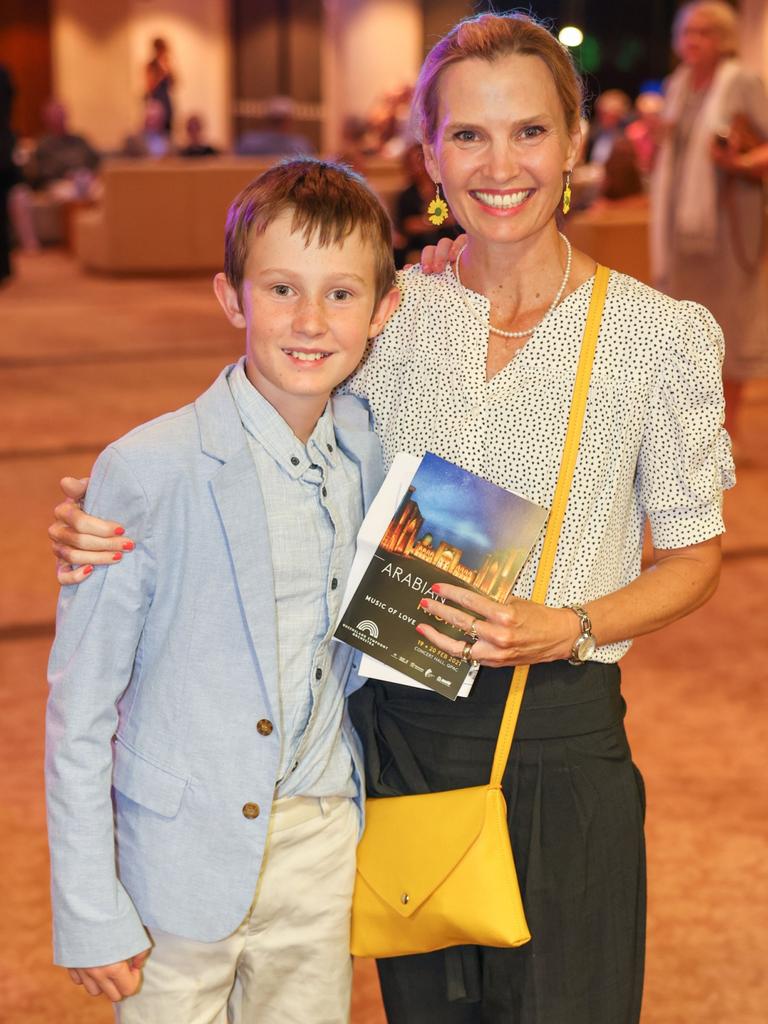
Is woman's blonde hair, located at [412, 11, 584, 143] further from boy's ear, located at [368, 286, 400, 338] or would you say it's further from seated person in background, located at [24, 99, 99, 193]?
seated person in background, located at [24, 99, 99, 193]

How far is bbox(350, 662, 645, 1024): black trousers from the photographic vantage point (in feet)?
5.81

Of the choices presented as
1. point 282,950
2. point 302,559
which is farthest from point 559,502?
point 282,950

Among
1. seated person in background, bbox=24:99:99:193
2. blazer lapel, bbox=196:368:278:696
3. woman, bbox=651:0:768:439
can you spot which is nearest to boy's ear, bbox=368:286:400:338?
blazer lapel, bbox=196:368:278:696

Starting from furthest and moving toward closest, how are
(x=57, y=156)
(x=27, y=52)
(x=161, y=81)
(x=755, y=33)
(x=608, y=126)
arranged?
(x=27, y=52), (x=755, y=33), (x=161, y=81), (x=57, y=156), (x=608, y=126)

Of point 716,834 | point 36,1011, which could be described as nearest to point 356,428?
point 36,1011

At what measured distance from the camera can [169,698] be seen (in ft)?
5.45

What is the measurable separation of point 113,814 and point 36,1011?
1.20 meters

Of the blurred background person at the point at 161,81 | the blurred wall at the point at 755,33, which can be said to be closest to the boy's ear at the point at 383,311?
the blurred background person at the point at 161,81

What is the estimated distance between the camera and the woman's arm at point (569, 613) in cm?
163

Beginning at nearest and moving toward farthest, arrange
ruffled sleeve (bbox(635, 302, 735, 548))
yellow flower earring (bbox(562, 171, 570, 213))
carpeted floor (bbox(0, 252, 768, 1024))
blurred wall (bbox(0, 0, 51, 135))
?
ruffled sleeve (bbox(635, 302, 735, 548)) < yellow flower earring (bbox(562, 171, 570, 213)) < carpeted floor (bbox(0, 252, 768, 1024)) < blurred wall (bbox(0, 0, 51, 135))

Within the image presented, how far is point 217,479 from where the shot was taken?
64.7 inches

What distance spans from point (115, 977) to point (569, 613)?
2.22 feet

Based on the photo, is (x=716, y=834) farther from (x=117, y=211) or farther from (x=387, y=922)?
(x=117, y=211)

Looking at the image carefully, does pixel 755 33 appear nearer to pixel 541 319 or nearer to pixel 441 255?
pixel 441 255
